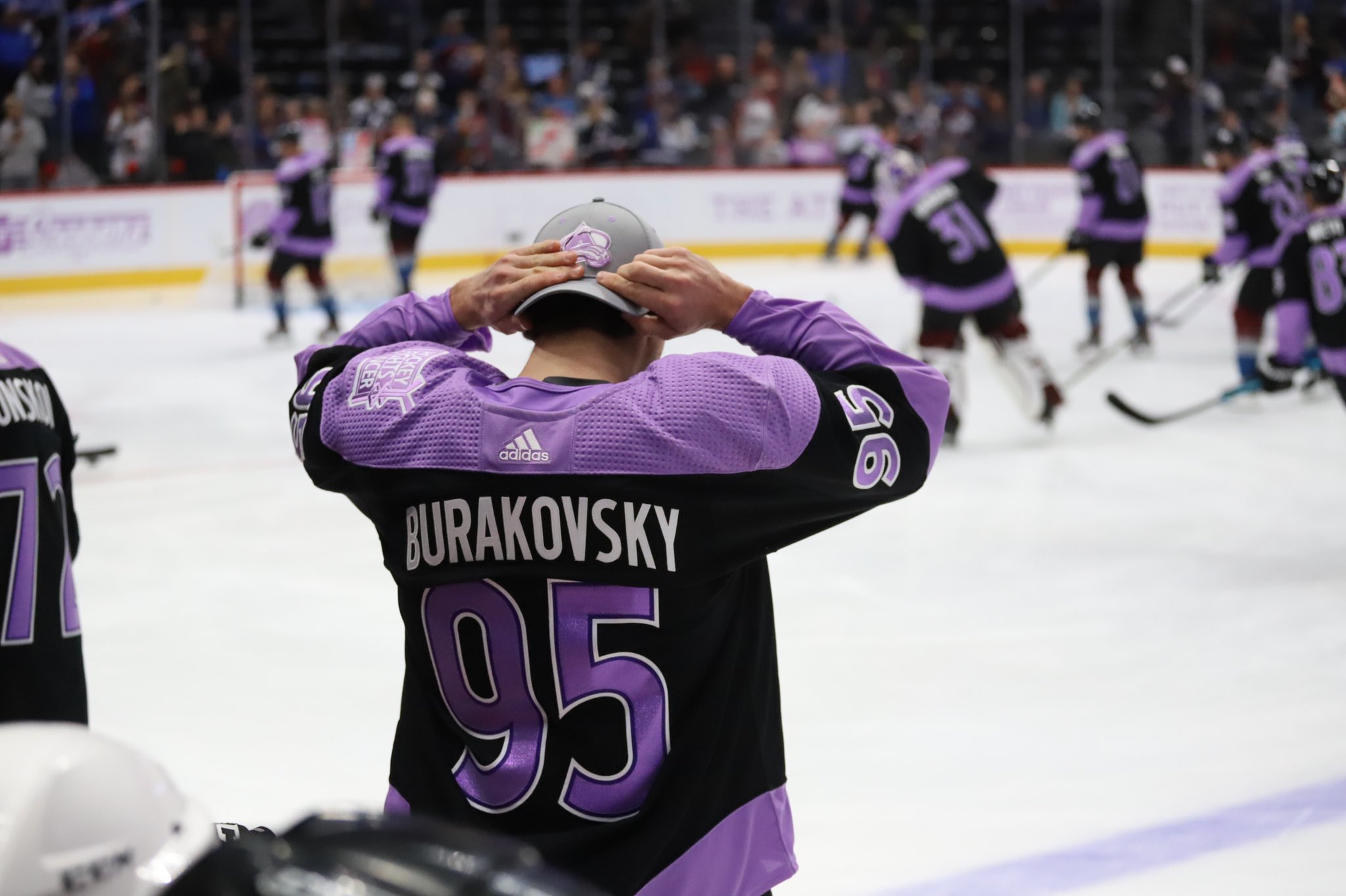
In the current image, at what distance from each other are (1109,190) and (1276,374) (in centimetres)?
386

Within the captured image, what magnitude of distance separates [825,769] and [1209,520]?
3.17 m

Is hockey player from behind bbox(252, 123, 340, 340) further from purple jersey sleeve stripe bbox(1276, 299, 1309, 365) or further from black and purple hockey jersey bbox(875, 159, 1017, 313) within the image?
purple jersey sleeve stripe bbox(1276, 299, 1309, 365)

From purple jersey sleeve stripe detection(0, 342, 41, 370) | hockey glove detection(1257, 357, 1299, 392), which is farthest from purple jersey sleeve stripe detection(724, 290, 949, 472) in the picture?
hockey glove detection(1257, 357, 1299, 392)

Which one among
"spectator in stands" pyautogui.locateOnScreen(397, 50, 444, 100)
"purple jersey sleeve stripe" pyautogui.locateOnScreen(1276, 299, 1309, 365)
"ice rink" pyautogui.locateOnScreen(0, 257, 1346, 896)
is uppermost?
"spectator in stands" pyautogui.locateOnScreen(397, 50, 444, 100)

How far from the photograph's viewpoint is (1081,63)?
1741 cm

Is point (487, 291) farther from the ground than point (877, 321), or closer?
farther from the ground

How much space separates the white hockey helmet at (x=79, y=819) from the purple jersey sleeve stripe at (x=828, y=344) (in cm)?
91

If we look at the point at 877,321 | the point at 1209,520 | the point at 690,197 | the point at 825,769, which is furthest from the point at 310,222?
the point at 825,769

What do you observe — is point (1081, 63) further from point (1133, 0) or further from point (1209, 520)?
point (1209, 520)

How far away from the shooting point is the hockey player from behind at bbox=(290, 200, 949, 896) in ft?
5.09

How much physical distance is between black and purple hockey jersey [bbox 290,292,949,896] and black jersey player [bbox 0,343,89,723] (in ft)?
2.89

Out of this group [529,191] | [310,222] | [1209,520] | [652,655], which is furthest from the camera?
[529,191]

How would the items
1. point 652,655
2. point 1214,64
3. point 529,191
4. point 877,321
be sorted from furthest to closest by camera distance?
point 1214,64 → point 529,191 → point 877,321 → point 652,655

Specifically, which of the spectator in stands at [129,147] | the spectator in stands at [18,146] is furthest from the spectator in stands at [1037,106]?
the spectator in stands at [18,146]
